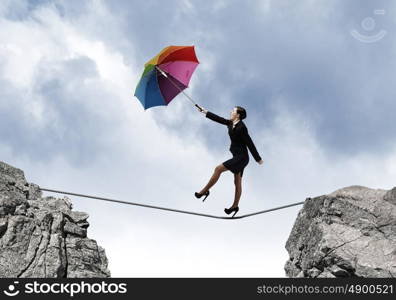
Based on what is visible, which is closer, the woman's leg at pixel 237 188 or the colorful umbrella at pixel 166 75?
the woman's leg at pixel 237 188

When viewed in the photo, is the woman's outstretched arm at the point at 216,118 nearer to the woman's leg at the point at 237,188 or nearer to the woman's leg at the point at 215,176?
the woman's leg at the point at 215,176

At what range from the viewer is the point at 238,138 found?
44.9 feet

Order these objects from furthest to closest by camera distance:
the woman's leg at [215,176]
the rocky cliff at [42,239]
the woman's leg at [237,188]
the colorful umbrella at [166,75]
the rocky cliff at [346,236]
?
the colorful umbrella at [166,75] → the woman's leg at [237,188] → the woman's leg at [215,176] → the rocky cliff at [346,236] → the rocky cliff at [42,239]

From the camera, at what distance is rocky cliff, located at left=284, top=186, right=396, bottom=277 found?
44.7 feet

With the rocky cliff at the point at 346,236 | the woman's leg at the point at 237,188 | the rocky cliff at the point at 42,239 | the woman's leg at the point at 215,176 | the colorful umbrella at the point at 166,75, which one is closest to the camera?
the rocky cliff at the point at 42,239

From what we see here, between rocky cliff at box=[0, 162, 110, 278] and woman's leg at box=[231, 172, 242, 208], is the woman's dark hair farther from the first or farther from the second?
rocky cliff at box=[0, 162, 110, 278]

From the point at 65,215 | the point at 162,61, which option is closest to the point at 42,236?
the point at 65,215

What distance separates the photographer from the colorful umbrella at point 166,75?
14375 mm

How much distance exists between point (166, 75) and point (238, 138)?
100 inches

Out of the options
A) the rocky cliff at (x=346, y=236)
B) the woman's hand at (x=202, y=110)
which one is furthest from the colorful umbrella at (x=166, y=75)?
the rocky cliff at (x=346, y=236)

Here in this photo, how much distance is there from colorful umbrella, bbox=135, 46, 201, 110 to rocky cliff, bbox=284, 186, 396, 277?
5.03m

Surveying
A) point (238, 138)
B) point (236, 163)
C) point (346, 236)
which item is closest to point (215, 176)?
point (236, 163)

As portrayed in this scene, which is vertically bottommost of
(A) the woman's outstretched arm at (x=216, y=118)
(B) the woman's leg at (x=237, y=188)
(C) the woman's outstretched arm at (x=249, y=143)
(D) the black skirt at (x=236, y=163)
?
(B) the woman's leg at (x=237, y=188)

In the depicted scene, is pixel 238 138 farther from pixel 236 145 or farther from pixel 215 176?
pixel 215 176
